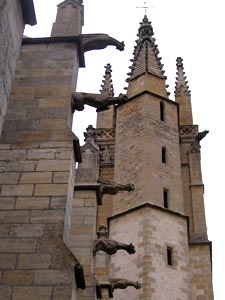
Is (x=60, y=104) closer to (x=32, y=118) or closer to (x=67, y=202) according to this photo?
(x=32, y=118)

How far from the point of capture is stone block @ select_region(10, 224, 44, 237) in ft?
19.4

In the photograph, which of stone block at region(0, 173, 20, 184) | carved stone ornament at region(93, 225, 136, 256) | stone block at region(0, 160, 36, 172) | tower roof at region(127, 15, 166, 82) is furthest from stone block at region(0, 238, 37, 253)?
tower roof at region(127, 15, 166, 82)

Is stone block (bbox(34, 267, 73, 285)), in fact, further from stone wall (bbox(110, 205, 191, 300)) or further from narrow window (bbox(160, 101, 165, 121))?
narrow window (bbox(160, 101, 165, 121))

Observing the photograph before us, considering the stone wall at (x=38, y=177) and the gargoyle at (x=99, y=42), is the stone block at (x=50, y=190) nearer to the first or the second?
the stone wall at (x=38, y=177)

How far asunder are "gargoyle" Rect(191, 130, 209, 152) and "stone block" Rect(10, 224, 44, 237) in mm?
12498

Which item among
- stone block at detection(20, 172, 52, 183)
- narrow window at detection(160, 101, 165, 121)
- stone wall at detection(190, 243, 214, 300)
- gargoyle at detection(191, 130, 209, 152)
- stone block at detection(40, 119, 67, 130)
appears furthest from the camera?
gargoyle at detection(191, 130, 209, 152)

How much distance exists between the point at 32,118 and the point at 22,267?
205 cm

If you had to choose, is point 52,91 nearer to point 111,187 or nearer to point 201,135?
point 111,187

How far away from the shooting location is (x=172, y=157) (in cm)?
1666

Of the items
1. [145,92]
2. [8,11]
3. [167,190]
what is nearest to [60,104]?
[8,11]

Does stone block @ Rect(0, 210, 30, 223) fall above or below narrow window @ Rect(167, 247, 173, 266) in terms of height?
below

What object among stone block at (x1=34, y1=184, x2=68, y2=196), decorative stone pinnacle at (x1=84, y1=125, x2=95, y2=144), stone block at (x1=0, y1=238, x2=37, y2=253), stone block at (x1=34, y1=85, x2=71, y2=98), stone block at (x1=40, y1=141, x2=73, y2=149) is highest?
decorative stone pinnacle at (x1=84, y1=125, x2=95, y2=144)

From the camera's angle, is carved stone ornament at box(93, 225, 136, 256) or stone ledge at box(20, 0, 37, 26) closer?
stone ledge at box(20, 0, 37, 26)

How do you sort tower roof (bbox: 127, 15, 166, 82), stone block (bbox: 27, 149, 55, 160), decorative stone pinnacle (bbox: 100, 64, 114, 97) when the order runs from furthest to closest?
decorative stone pinnacle (bbox: 100, 64, 114, 97), tower roof (bbox: 127, 15, 166, 82), stone block (bbox: 27, 149, 55, 160)
